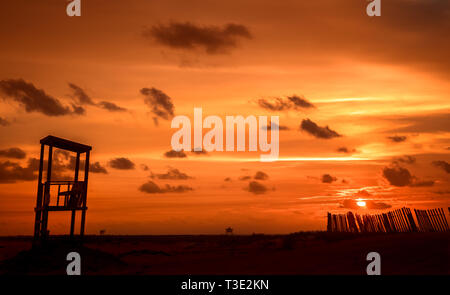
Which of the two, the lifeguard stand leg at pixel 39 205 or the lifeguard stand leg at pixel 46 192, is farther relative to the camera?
the lifeguard stand leg at pixel 39 205

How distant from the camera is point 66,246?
26.3 metres

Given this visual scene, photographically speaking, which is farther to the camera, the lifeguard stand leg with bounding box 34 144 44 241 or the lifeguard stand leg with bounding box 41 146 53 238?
the lifeguard stand leg with bounding box 34 144 44 241

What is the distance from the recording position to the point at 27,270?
25.2 meters

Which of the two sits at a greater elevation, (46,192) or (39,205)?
(46,192)

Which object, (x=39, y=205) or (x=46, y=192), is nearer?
(x=46, y=192)

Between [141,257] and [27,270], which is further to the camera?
[141,257]

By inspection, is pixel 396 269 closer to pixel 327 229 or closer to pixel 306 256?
pixel 306 256

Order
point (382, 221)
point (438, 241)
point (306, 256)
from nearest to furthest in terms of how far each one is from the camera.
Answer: point (438, 241) → point (306, 256) → point (382, 221)
